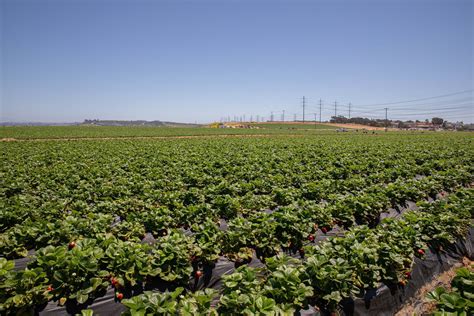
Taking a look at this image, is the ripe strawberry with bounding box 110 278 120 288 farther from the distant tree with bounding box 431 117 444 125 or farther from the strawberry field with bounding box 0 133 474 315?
the distant tree with bounding box 431 117 444 125

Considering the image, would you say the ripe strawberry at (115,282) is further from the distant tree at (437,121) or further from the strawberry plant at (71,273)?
the distant tree at (437,121)

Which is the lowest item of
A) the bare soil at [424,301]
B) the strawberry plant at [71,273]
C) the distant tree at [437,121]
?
the bare soil at [424,301]

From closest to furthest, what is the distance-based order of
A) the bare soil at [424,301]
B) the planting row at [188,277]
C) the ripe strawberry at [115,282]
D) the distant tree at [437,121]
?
the planting row at [188,277] < the ripe strawberry at [115,282] < the bare soil at [424,301] < the distant tree at [437,121]

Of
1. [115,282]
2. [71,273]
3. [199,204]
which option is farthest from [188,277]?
[199,204]

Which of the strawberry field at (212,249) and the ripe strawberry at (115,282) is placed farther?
the ripe strawberry at (115,282)

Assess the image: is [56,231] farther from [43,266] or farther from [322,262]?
[322,262]

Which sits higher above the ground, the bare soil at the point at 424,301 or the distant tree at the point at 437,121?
the distant tree at the point at 437,121

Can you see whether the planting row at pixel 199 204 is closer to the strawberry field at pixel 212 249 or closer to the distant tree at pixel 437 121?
the strawberry field at pixel 212 249

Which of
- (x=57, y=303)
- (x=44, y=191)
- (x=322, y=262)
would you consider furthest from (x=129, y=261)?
(x=44, y=191)

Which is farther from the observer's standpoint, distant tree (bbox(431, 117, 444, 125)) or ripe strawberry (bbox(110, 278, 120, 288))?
distant tree (bbox(431, 117, 444, 125))

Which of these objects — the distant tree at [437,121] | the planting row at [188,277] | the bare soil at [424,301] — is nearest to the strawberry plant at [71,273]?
the planting row at [188,277]

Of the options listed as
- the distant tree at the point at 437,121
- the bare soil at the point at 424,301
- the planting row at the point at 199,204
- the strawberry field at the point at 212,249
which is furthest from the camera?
the distant tree at the point at 437,121

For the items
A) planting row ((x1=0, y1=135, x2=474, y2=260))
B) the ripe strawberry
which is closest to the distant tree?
planting row ((x1=0, y1=135, x2=474, y2=260))

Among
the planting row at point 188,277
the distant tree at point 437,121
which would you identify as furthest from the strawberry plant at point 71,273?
the distant tree at point 437,121
